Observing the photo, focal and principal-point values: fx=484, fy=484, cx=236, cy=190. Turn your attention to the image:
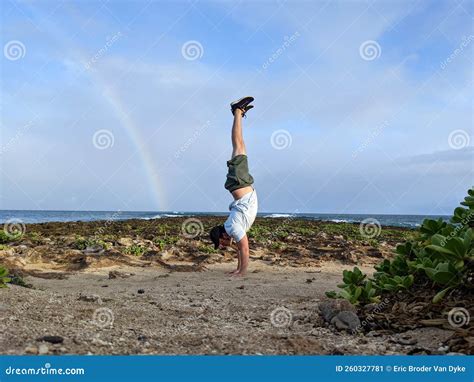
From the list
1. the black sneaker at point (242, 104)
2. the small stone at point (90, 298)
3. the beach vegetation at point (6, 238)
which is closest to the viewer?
the small stone at point (90, 298)

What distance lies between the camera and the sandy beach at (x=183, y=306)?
352 centimetres

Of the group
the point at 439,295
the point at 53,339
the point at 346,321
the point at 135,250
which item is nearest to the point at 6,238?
the point at 135,250

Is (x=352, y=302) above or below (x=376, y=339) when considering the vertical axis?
above

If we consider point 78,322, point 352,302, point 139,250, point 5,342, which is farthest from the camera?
point 139,250

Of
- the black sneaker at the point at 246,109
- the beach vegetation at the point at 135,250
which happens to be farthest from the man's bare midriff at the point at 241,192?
the beach vegetation at the point at 135,250

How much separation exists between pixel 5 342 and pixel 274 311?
2.64 m

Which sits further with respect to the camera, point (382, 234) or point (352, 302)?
point (382, 234)

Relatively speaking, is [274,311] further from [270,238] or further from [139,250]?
[270,238]

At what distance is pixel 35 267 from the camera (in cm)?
909

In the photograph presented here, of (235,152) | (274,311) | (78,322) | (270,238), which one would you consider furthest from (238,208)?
→ (270,238)

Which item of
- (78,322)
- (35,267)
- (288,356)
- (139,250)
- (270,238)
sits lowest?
(288,356)

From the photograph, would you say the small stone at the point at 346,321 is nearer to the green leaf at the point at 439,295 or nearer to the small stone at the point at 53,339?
the green leaf at the point at 439,295

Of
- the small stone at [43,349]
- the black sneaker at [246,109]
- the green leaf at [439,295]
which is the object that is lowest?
Answer: the small stone at [43,349]

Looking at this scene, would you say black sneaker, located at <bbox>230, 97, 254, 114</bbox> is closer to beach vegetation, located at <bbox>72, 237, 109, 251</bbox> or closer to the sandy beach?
the sandy beach
